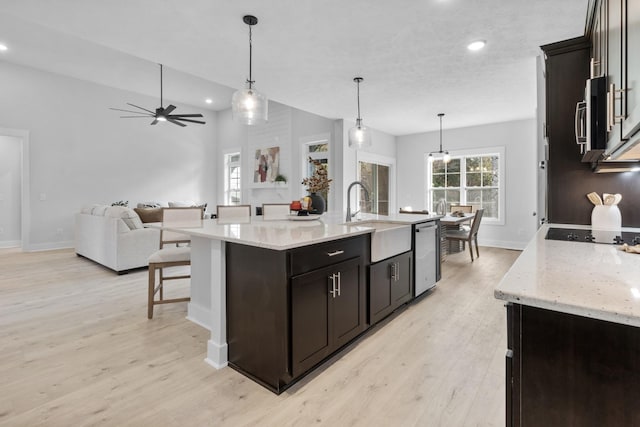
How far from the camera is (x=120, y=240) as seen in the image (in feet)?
14.5

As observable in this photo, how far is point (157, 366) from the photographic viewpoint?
2.08 m

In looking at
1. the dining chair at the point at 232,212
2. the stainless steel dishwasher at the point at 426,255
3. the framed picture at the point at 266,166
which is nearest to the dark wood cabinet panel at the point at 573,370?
the stainless steel dishwasher at the point at 426,255

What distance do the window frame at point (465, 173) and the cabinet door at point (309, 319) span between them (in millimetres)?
5950

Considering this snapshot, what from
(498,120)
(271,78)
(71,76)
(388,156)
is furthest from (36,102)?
(498,120)

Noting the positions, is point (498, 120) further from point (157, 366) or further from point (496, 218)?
point (157, 366)

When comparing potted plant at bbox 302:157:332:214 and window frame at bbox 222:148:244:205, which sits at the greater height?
window frame at bbox 222:148:244:205

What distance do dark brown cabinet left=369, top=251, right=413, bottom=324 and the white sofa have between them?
3530mm

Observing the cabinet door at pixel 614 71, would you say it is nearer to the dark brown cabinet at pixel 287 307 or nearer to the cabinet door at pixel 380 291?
the dark brown cabinet at pixel 287 307

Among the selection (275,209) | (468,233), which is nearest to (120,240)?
(275,209)

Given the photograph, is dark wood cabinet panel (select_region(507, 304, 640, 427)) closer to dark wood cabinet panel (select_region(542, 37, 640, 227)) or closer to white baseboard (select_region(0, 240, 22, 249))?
dark wood cabinet panel (select_region(542, 37, 640, 227))

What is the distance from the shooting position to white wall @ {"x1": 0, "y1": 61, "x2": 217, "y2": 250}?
241 inches

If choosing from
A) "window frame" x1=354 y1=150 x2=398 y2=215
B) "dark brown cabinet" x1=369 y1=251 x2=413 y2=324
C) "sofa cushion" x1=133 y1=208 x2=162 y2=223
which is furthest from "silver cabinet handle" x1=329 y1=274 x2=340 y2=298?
"sofa cushion" x1=133 y1=208 x2=162 y2=223

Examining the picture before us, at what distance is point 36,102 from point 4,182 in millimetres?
2092

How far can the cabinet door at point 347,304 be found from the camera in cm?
206
